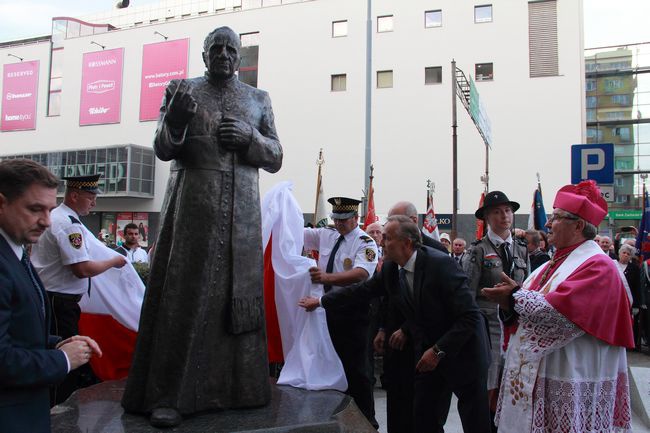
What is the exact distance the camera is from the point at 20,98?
38812 millimetres

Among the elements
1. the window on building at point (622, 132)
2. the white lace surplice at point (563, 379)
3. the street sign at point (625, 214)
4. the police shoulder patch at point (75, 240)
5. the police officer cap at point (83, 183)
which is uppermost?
the window on building at point (622, 132)

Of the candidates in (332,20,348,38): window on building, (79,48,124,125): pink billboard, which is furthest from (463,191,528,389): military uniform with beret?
(79,48,124,125): pink billboard

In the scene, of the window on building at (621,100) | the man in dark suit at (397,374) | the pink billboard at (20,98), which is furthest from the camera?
the window on building at (621,100)

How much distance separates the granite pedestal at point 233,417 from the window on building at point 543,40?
90.7ft

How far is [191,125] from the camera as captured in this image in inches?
131

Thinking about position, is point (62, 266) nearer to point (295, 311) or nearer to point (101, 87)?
point (295, 311)

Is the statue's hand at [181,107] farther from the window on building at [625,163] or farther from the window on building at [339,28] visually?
the window on building at [625,163]

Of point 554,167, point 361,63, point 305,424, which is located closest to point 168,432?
point 305,424

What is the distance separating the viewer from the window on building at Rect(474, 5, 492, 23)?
93.9 ft

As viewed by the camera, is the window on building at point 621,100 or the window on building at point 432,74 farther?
the window on building at point 621,100

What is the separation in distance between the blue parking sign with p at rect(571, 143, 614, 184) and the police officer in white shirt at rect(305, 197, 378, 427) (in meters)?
2.76

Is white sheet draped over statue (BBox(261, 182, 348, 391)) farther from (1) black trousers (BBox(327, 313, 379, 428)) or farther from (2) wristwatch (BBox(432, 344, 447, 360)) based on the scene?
(2) wristwatch (BBox(432, 344, 447, 360))

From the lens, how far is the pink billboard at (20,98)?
38.5 meters

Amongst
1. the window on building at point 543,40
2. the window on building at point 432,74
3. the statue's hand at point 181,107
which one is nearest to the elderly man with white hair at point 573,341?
the statue's hand at point 181,107
